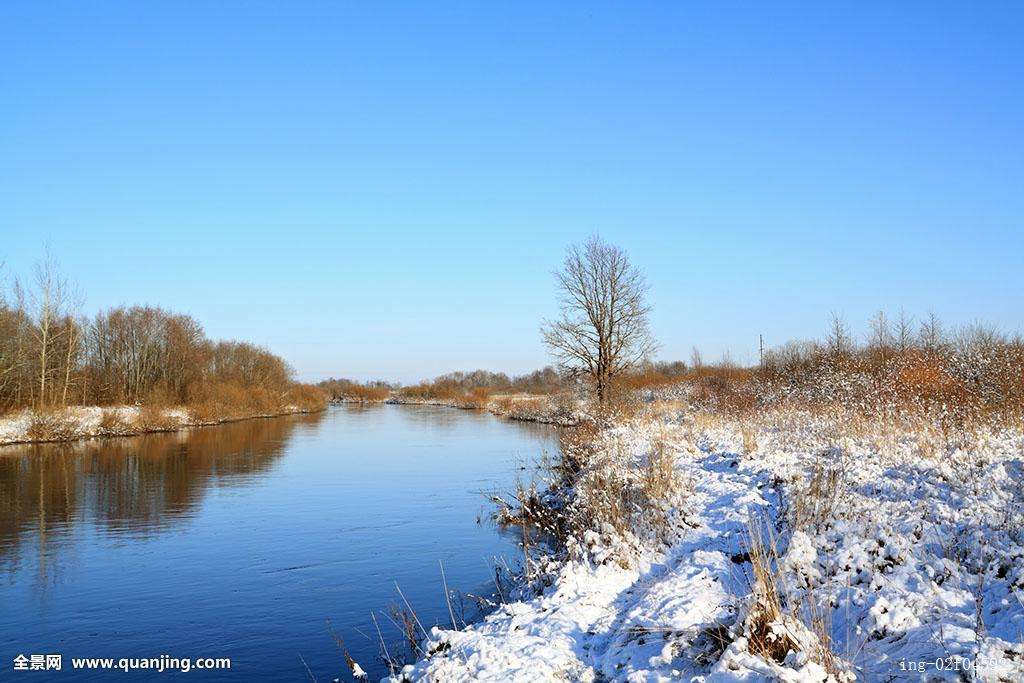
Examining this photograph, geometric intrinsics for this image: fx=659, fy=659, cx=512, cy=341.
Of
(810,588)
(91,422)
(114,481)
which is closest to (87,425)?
(91,422)

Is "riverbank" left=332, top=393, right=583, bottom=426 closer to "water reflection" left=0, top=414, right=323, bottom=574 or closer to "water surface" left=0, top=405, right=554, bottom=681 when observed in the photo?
"water surface" left=0, top=405, right=554, bottom=681

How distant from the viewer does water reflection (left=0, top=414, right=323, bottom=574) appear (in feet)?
49.4

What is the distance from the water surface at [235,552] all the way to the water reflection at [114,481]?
81 millimetres

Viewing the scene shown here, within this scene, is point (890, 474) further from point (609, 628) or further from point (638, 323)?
point (638, 323)

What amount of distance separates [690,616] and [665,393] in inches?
1275

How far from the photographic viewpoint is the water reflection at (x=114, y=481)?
49.4 ft

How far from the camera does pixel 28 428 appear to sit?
3344cm

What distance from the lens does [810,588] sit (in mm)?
6340

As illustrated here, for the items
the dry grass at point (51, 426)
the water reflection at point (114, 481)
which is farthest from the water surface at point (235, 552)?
the dry grass at point (51, 426)

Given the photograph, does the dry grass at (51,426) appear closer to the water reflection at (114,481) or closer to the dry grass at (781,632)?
the water reflection at (114,481)

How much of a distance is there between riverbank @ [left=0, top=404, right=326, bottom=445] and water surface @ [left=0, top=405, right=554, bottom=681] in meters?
6.68

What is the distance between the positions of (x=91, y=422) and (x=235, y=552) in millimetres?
30422

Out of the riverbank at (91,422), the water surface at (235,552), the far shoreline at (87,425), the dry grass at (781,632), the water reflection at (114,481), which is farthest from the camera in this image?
the riverbank at (91,422)

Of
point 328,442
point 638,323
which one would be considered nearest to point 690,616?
point 638,323
